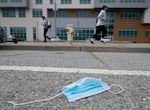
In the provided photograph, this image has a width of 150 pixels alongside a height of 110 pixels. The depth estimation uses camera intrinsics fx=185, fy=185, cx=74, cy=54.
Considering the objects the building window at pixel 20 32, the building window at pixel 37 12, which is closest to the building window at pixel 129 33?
the building window at pixel 37 12

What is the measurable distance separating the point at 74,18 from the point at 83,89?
130 ft

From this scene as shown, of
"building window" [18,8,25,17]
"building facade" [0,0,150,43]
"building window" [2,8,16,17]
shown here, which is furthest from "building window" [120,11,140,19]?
"building window" [2,8,16,17]

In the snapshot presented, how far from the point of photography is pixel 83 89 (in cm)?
291

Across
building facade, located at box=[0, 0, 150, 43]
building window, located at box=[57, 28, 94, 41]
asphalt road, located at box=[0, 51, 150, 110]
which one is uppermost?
building facade, located at box=[0, 0, 150, 43]

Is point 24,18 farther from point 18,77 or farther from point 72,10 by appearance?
point 18,77

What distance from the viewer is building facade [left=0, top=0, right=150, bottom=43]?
1618 inches

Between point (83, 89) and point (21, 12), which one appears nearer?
point (83, 89)

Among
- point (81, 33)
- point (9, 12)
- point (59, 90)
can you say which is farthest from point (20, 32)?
point (59, 90)

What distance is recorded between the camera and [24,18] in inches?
1693

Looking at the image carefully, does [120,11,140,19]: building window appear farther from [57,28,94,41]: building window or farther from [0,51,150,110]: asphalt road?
[0,51,150,110]: asphalt road

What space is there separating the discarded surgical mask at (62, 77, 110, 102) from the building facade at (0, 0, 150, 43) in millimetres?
38188

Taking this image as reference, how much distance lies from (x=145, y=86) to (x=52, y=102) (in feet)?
5.46

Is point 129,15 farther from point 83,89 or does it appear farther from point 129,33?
point 83,89

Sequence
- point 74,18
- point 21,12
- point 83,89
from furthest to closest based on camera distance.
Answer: point 21,12, point 74,18, point 83,89
